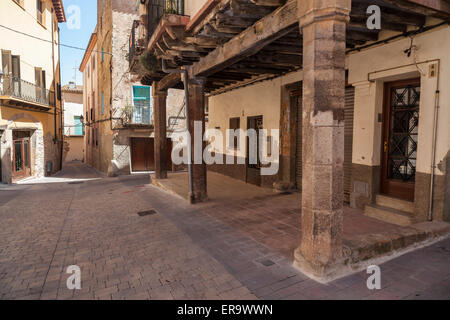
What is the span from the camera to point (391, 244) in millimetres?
4105

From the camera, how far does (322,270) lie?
3482 millimetres

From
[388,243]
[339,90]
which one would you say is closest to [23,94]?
[339,90]

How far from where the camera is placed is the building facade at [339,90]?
351 cm

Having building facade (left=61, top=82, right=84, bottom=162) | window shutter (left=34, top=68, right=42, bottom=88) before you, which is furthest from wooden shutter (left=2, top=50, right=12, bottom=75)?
building facade (left=61, top=82, right=84, bottom=162)

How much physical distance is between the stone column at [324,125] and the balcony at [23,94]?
1287 centimetres

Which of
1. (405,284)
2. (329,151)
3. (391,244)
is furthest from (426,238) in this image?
(329,151)

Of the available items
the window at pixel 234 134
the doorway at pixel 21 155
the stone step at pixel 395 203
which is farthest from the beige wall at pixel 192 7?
the doorway at pixel 21 155

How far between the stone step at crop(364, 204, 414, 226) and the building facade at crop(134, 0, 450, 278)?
2 centimetres

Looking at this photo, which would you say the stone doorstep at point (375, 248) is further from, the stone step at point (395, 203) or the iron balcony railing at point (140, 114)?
the iron balcony railing at point (140, 114)

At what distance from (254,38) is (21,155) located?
1404 centimetres

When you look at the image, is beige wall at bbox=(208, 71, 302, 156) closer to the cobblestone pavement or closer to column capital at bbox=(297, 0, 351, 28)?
the cobblestone pavement

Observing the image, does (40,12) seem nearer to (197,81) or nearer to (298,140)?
(197,81)

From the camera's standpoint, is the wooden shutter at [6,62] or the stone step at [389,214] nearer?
the stone step at [389,214]

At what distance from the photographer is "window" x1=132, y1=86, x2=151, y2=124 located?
16062mm
